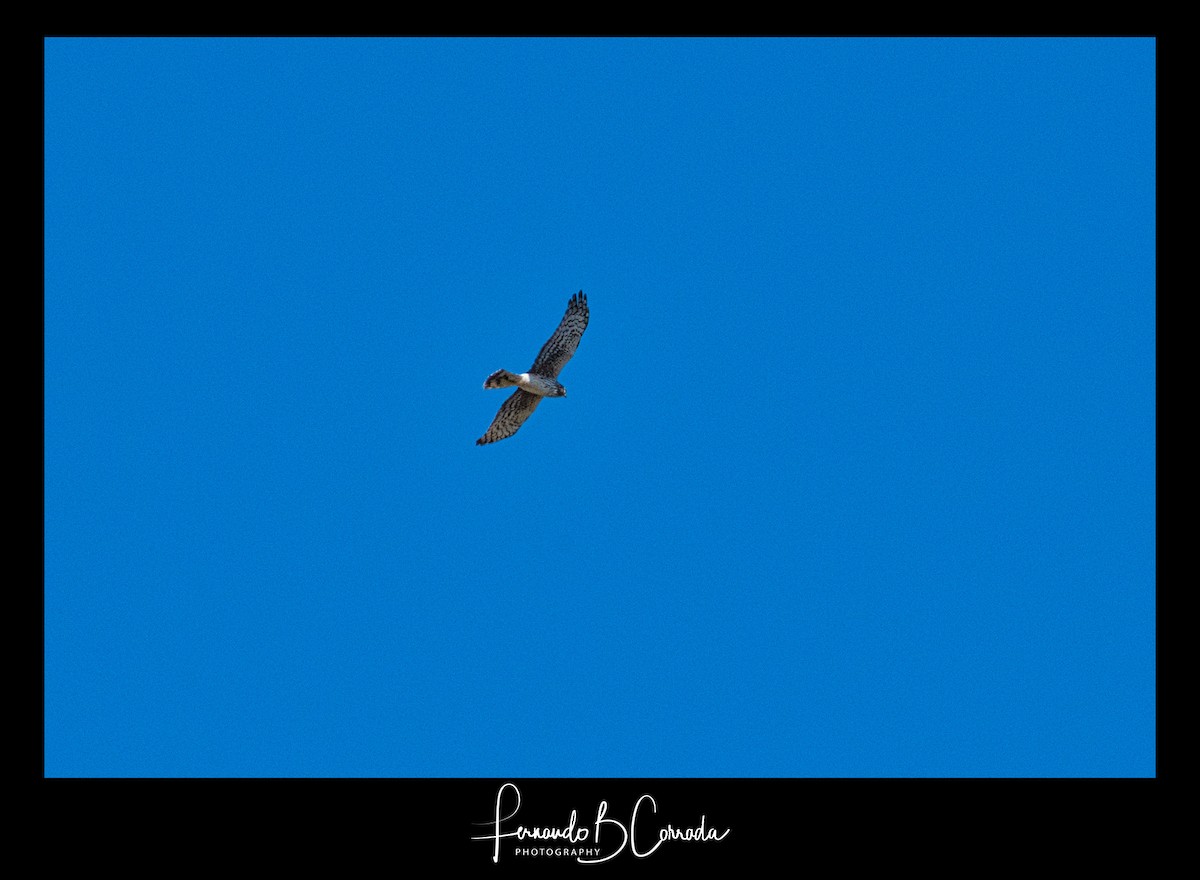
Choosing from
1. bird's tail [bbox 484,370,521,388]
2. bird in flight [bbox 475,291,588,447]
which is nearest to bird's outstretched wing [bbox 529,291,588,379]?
bird in flight [bbox 475,291,588,447]

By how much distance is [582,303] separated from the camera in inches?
740

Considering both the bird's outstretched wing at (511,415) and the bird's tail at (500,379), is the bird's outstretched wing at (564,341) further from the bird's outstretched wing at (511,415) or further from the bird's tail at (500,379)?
the bird's tail at (500,379)

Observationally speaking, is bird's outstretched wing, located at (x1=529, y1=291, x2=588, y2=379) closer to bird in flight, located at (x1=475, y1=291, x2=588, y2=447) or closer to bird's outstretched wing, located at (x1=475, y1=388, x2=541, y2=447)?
bird in flight, located at (x1=475, y1=291, x2=588, y2=447)

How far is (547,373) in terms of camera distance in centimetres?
1841

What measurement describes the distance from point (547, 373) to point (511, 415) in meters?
0.94

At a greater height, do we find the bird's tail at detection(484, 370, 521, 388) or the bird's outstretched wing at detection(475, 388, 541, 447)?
the bird's outstretched wing at detection(475, 388, 541, 447)

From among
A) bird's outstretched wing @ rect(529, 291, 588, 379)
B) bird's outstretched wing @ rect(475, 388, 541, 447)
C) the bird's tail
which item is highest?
bird's outstretched wing @ rect(529, 291, 588, 379)

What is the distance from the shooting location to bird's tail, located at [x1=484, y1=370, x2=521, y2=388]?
675 inches

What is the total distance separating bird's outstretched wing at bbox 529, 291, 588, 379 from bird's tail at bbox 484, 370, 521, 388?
0.99 m

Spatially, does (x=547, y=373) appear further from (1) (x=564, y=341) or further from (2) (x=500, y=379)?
(2) (x=500, y=379)
